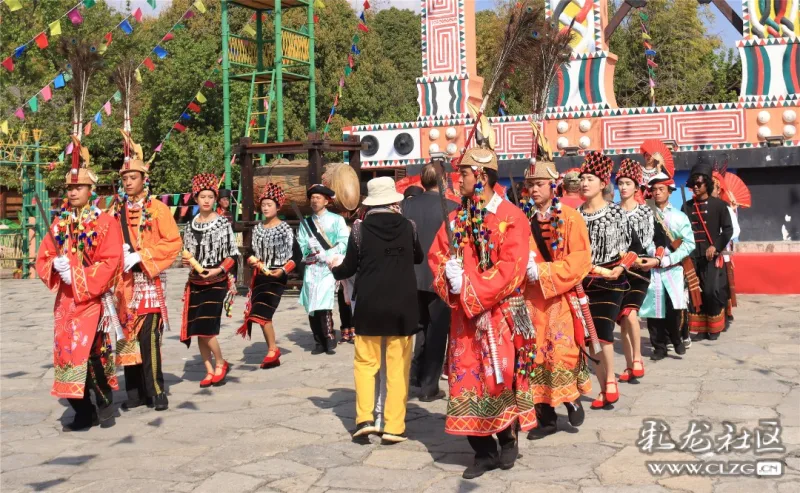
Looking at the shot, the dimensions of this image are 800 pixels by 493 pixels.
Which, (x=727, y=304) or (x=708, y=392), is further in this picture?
(x=727, y=304)

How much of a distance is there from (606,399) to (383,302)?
6.15 ft

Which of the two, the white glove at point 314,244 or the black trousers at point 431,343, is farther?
the black trousers at point 431,343

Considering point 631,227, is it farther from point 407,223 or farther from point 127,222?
point 127,222

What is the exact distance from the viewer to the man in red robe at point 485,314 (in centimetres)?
511

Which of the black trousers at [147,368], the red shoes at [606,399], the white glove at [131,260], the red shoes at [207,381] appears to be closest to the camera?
the red shoes at [606,399]

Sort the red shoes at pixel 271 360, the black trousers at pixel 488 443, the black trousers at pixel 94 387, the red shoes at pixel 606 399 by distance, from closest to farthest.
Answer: the black trousers at pixel 488 443 < the black trousers at pixel 94 387 < the red shoes at pixel 606 399 < the red shoes at pixel 271 360

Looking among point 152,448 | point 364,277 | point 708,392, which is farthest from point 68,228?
point 708,392

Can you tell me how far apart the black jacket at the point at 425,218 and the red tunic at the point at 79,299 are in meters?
2.38

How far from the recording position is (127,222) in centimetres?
725

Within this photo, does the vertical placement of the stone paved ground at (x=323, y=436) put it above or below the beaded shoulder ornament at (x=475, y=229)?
below

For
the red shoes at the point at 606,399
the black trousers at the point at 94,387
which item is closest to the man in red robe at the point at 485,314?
the red shoes at the point at 606,399

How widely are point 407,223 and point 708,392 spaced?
2873 mm

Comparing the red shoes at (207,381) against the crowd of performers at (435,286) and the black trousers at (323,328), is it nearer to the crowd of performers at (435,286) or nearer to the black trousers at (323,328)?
the crowd of performers at (435,286)

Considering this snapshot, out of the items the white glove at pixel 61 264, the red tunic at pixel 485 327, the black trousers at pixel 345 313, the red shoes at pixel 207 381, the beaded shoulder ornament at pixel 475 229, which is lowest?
the red shoes at pixel 207 381
